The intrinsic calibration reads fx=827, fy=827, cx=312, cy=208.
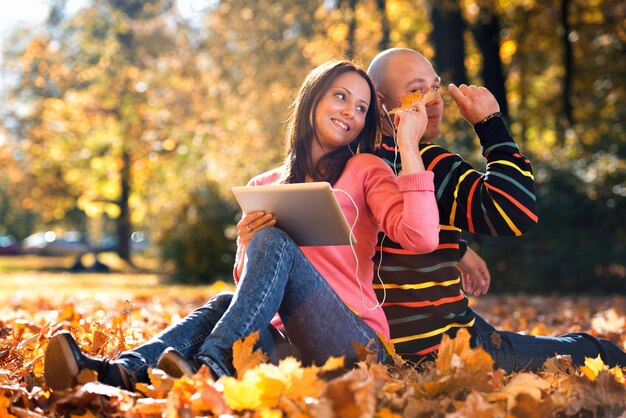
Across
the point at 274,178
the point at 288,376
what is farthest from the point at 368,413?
the point at 274,178

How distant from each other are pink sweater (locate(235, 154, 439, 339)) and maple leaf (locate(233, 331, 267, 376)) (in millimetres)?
544

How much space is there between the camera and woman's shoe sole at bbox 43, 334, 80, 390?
2.59 metres

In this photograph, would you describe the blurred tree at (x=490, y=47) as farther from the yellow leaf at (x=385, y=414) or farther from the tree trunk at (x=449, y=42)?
the yellow leaf at (x=385, y=414)

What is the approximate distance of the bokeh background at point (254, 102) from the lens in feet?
35.5

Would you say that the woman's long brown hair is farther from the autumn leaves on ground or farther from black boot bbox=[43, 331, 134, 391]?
black boot bbox=[43, 331, 134, 391]

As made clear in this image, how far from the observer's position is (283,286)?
111 inches

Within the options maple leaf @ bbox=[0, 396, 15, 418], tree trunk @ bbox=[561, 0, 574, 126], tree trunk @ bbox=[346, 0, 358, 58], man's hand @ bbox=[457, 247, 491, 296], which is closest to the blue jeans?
man's hand @ bbox=[457, 247, 491, 296]

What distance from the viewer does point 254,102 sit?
15.8 m

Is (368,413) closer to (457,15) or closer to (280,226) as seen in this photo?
(280,226)

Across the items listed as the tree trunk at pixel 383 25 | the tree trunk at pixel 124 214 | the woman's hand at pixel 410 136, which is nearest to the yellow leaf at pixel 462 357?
the woman's hand at pixel 410 136

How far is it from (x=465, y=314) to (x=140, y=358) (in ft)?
4.22

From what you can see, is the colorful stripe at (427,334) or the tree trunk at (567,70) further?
the tree trunk at (567,70)

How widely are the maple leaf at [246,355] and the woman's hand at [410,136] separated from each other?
33.1 inches

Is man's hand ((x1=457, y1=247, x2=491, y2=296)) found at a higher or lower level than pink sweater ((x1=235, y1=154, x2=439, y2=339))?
lower
